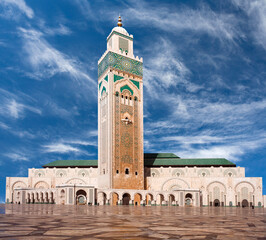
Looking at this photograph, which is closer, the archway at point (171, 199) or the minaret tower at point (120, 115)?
the archway at point (171, 199)

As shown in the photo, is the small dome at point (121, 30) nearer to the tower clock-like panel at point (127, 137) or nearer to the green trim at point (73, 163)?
the tower clock-like panel at point (127, 137)

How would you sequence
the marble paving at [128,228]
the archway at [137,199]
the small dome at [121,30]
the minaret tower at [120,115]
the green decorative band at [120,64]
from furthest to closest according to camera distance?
the small dome at [121,30], the green decorative band at [120,64], the minaret tower at [120,115], the archway at [137,199], the marble paving at [128,228]

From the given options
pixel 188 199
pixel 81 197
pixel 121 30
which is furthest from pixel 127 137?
pixel 121 30

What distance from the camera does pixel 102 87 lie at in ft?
137

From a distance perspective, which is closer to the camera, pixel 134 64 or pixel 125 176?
pixel 125 176

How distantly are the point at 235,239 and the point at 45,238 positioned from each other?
2728mm

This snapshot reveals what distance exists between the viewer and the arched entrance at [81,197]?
34.1 meters

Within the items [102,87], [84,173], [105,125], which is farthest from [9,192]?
[102,87]

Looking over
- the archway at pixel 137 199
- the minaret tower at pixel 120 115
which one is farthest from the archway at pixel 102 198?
the archway at pixel 137 199

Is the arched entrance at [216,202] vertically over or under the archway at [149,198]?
under

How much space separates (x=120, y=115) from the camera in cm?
3959

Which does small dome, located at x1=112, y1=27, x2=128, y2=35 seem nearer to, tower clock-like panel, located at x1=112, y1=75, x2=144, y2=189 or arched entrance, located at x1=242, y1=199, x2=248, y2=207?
tower clock-like panel, located at x1=112, y1=75, x2=144, y2=189

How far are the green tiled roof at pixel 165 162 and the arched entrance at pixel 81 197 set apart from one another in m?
9.37

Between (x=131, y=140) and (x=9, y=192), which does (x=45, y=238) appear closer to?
(x=131, y=140)
